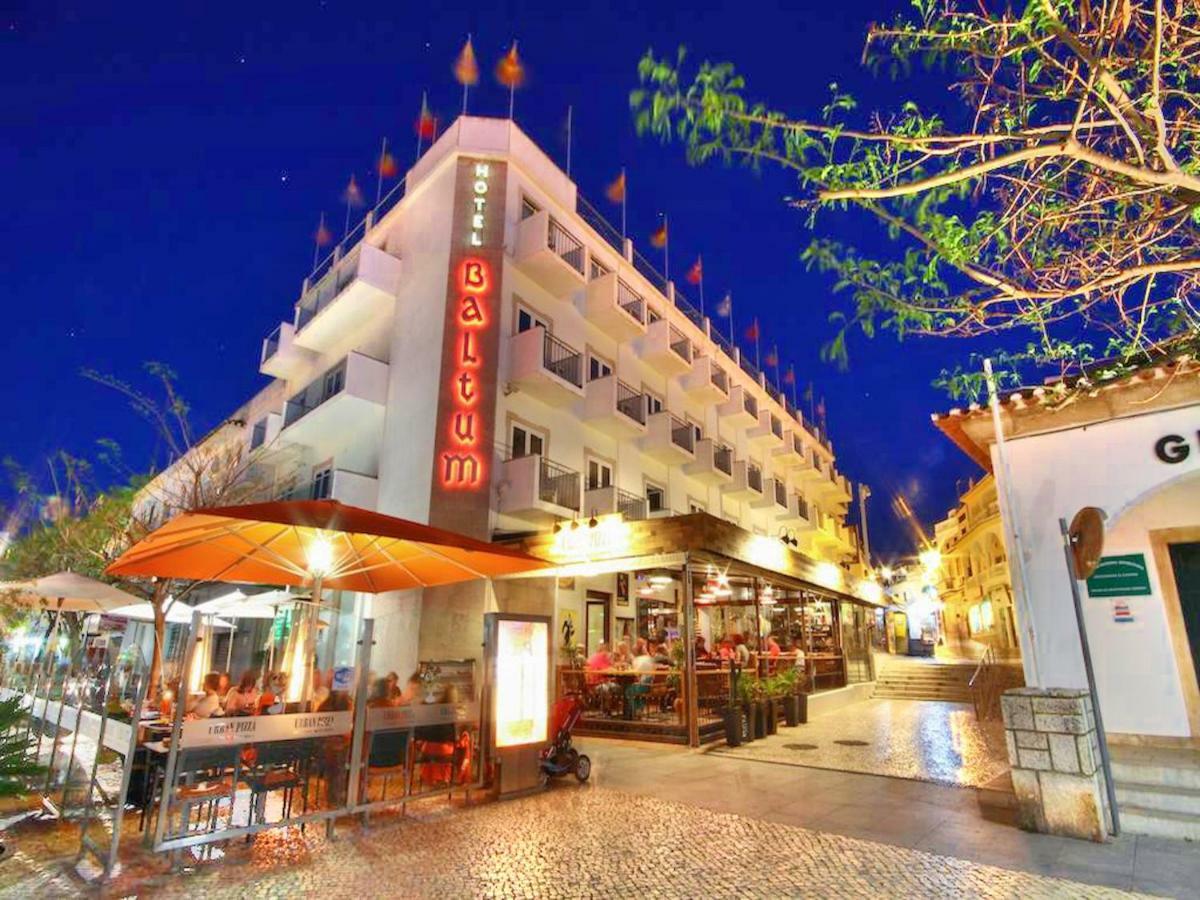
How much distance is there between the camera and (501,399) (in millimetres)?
16766

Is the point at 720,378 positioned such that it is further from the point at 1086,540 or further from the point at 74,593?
the point at 74,593

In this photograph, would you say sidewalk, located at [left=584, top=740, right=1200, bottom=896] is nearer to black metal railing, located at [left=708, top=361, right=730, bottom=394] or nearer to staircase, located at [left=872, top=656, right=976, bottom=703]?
staircase, located at [left=872, top=656, right=976, bottom=703]

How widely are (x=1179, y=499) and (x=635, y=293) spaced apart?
17.2m

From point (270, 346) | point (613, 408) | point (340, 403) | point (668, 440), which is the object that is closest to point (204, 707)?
Answer: point (340, 403)

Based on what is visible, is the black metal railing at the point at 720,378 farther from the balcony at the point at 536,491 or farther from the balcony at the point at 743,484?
the balcony at the point at 536,491

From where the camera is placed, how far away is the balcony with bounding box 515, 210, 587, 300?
17.7 m

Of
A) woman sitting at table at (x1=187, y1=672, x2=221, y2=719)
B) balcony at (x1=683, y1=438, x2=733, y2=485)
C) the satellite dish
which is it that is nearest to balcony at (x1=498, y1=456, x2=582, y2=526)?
balcony at (x1=683, y1=438, x2=733, y2=485)

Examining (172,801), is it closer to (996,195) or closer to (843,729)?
(996,195)

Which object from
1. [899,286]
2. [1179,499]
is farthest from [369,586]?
[1179,499]

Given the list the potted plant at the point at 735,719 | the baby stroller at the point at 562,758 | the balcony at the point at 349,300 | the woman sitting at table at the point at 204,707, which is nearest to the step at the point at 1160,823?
the baby stroller at the point at 562,758

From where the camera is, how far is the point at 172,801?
5.49 meters

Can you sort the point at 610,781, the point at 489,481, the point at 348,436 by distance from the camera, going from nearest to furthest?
the point at 610,781 < the point at 489,481 < the point at 348,436

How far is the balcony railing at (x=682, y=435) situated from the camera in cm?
2250

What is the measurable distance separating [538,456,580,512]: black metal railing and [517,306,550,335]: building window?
3.67 metres
